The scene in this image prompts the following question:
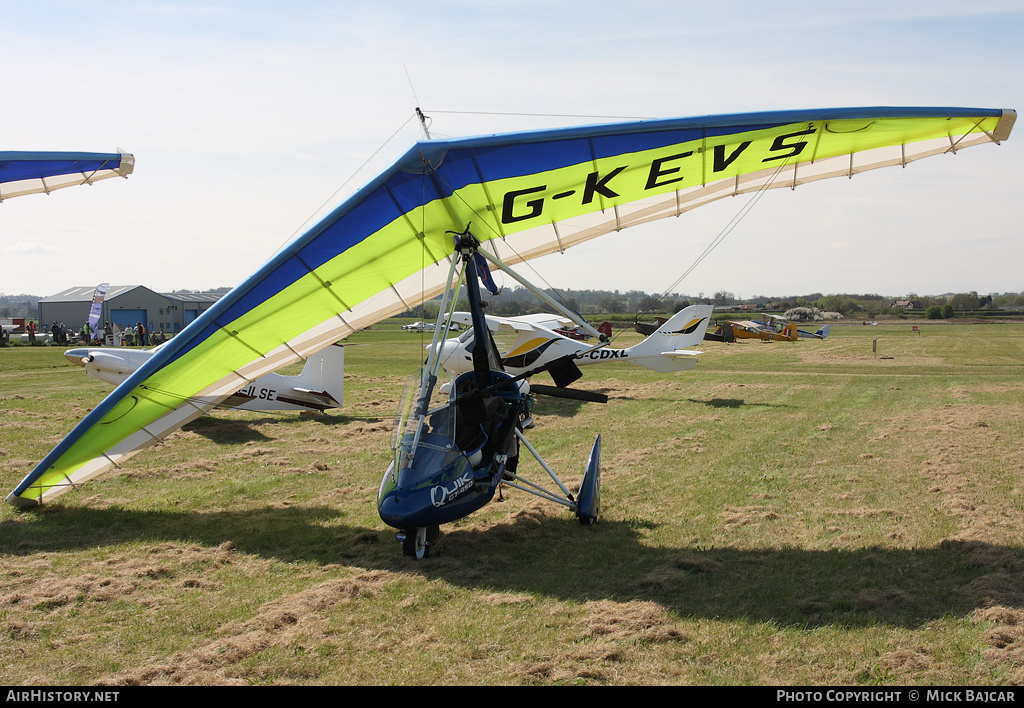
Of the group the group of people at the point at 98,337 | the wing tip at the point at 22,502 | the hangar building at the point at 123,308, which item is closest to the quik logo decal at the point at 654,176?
the wing tip at the point at 22,502

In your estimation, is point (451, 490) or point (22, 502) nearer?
point (451, 490)

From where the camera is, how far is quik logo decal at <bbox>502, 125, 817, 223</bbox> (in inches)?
258

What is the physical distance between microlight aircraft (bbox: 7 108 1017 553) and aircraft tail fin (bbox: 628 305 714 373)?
9816 mm

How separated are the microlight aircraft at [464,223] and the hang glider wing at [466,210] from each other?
2cm

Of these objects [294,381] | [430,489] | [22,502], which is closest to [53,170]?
[294,381]

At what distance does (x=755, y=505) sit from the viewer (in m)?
7.69

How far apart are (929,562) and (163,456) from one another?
10460 mm

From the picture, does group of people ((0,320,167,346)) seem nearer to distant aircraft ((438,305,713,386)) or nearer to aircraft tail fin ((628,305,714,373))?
distant aircraft ((438,305,713,386))

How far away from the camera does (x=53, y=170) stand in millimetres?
11344

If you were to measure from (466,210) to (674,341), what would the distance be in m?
12.1

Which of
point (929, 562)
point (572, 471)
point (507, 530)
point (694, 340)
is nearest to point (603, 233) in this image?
point (572, 471)

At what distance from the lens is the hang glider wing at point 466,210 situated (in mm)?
5988

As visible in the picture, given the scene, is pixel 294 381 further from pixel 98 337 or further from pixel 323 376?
pixel 98 337

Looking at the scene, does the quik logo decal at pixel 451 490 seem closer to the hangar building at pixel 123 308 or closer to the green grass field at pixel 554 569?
the green grass field at pixel 554 569
